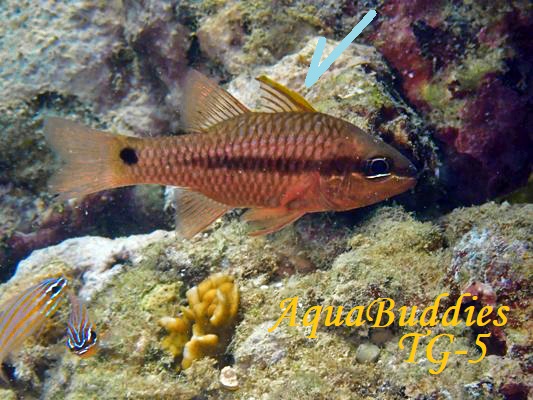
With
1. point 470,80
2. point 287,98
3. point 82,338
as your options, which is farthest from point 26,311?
point 470,80

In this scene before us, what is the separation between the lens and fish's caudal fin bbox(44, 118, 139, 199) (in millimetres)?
3336

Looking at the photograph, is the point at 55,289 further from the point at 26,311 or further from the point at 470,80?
the point at 470,80

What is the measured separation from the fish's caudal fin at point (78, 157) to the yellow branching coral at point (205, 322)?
44.3 inches

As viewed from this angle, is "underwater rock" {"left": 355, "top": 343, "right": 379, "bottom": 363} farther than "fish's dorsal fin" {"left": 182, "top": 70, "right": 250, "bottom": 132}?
No

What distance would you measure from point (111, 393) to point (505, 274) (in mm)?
2849

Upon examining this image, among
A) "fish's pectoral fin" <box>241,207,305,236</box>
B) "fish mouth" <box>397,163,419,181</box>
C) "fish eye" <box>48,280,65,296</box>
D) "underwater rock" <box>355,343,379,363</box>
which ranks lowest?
"fish eye" <box>48,280,65,296</box>

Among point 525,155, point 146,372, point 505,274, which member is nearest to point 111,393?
point 146,372

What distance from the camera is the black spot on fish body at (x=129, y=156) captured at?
3.26 metres

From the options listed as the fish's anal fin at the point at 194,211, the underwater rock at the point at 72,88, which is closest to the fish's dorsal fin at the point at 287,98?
the fish's anal fin at the point at 194,211

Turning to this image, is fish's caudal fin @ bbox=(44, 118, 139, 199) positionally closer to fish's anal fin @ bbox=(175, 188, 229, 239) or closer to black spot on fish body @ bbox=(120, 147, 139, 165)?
black spot on fish body @ bbox=(120, 147, 139, 165)

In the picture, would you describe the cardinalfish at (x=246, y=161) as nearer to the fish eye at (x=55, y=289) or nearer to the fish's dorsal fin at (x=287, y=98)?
the fish's dorsal fin at (x=287, y=98)

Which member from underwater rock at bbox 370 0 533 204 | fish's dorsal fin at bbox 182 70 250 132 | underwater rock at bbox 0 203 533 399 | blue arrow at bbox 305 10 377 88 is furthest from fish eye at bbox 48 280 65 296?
underwater rock at bbox 370 0 533 204

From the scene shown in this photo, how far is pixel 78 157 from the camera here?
336cm

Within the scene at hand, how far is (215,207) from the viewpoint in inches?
131
